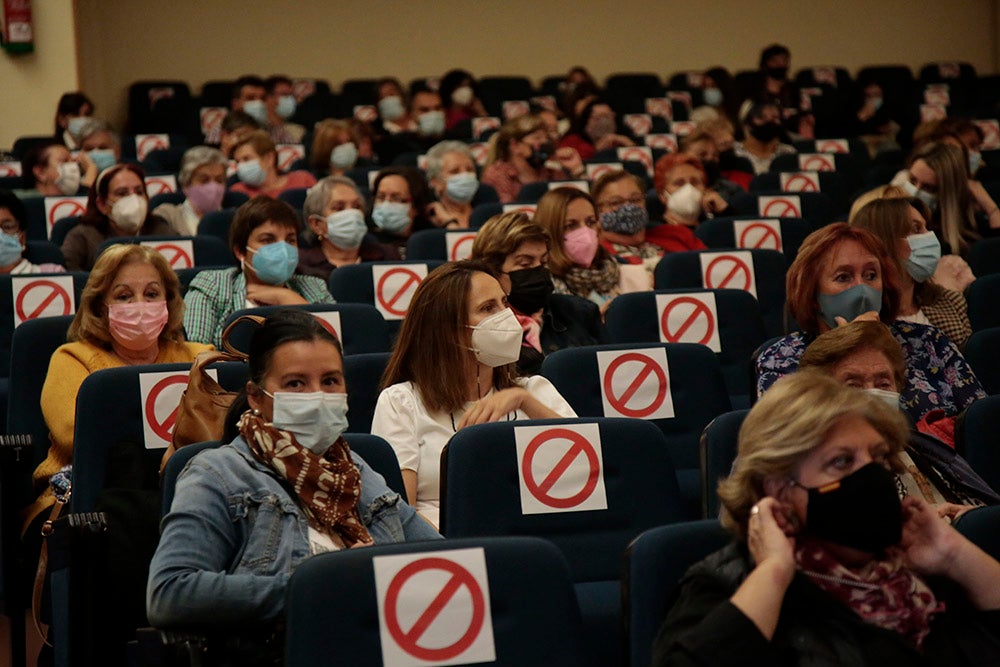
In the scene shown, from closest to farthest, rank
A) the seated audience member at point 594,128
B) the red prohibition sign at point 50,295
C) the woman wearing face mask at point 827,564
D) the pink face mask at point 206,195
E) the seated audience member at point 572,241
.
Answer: the woman wearing face mask at point 827,564 < the red prohibition sign at point 50,295 < the seated audience member at point 572,241 < the pink face mask at point 206,195 < the seated audience member at point 594,128

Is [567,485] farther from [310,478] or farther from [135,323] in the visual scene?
[135,323]

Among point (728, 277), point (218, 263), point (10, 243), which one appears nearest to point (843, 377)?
point (728, 277)

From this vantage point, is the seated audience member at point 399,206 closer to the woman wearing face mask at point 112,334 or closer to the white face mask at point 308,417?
the woman wearing face mask at point 112,334

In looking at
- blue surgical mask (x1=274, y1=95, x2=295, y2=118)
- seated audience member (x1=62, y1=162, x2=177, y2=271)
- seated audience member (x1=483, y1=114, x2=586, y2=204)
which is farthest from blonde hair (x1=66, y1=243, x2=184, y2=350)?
blue surgical mask (x1=274, y1=95, x2=295, y2=118)

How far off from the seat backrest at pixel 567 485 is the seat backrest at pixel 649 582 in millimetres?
689

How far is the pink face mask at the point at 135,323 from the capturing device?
3.97 meters

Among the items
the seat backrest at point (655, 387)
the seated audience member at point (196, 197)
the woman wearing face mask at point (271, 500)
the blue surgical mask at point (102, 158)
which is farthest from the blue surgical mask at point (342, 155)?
the woman wearing face mask at point (271, 500)

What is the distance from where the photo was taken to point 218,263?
5.93 metres

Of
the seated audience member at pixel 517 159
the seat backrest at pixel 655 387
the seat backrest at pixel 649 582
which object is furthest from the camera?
the seated audience member at pixel 517 159

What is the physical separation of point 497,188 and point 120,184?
8.90 feet

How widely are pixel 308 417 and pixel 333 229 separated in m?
3.30

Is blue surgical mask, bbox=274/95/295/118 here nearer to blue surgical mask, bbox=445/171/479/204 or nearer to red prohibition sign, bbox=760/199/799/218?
blue surgical mask, bbox=445/171/479/204

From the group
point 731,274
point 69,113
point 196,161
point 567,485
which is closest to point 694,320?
point 731,274

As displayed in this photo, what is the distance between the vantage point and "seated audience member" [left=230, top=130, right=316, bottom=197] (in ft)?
26.6
